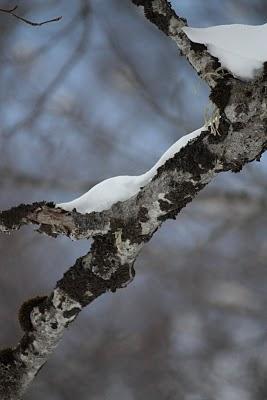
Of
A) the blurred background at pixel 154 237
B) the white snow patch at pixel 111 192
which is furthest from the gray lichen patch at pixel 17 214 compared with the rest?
the blurred background at pixel 154 237

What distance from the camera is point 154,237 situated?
214cm

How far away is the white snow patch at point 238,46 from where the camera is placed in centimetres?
74

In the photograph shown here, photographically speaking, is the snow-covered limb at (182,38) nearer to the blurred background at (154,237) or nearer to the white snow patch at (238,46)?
the white snow patch at (238,46)

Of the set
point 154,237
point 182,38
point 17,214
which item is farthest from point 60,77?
point 182,38

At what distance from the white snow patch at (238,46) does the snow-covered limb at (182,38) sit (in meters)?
0.01

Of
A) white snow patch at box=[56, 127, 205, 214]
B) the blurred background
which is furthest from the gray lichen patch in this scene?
the blurred background

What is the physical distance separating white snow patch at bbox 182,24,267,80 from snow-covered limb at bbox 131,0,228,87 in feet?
0.04

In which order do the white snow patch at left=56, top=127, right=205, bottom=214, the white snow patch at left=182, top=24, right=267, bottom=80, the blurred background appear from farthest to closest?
the blurred background, the white snow patch at left=56, top=127, right=205, bottom=214, the white snow patch at left=182, top=24, right=267, bottom=80

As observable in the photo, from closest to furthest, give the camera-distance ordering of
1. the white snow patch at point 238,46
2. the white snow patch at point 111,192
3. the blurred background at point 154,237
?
the white snow patch at point 238,46
the white snow patch at point 111,192
the blurred background at point 154,237

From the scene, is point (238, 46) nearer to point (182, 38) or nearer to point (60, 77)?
point (182, 38)

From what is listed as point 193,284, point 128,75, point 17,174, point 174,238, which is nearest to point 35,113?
point 17,174

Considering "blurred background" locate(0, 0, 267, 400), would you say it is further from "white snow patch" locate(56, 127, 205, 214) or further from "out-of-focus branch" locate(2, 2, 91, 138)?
"white snow patch" locate(56, 127, 205, 214)

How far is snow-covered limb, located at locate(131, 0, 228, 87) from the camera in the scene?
0.78 metres

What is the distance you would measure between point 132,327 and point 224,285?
1.17 ft
